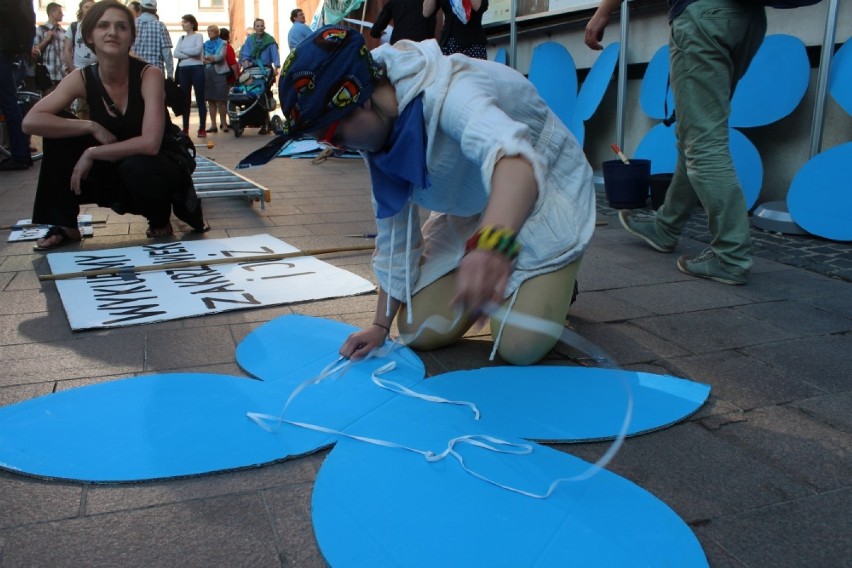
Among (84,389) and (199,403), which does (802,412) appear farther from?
(84,389)

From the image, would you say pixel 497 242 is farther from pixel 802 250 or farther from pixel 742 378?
pixel 802 250

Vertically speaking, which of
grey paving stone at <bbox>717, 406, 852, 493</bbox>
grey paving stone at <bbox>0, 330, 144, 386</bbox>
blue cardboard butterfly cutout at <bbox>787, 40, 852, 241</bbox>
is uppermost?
blue cardboard butterfly cutout at <bbox>787, 40, 852, 241</bbox>

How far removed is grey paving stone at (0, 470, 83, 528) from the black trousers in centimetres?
240

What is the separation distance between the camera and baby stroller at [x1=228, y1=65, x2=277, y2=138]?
431 inches

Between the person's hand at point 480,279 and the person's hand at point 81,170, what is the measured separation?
117 inches

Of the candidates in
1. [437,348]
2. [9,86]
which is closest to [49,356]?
[437,348]

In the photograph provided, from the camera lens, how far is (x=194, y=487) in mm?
1513

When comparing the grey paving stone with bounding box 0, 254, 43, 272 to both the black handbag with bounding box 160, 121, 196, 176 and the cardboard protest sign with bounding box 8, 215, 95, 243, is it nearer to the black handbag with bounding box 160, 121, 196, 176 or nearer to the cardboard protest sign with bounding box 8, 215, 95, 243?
the cardboard protest sign with bounding box 8, 215, 95, 243

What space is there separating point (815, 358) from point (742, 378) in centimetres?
30

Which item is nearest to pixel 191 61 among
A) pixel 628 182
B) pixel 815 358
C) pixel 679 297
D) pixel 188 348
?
pixel 628 182

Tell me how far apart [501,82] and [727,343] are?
1.10m

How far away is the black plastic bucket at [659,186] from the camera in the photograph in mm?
4664

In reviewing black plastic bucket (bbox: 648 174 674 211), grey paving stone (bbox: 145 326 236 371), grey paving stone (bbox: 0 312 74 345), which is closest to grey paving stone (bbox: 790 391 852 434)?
grey paving stone (bbox: 145 326 236 371)

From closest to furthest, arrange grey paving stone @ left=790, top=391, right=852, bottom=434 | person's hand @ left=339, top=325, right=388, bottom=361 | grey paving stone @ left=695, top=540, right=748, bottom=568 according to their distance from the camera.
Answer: grey paving stone @ left=695, top=540, right=748, bottom=568, grey paving stone @ left=790, top=391, right=852, bottom=434, person's hand @ left=339, top=325, right=388, bottom=361
